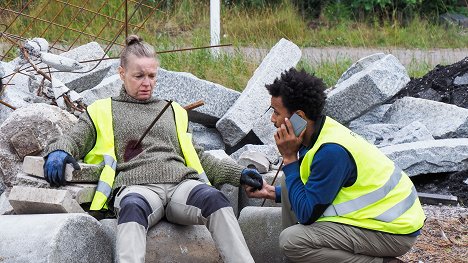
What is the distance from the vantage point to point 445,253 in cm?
596

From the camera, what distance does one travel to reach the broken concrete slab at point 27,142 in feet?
19.5

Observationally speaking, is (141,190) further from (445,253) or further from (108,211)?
(445,253)

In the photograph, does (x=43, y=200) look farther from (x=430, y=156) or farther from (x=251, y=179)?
(x=430, y=156)

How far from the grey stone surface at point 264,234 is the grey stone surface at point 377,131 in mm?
2188

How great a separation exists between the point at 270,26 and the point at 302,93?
884 centimetres

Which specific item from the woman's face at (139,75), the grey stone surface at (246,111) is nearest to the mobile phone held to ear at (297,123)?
the woman's face at (139,75)

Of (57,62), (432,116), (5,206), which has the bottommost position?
(432,116)

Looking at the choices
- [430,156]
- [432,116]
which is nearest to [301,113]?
[430,156]

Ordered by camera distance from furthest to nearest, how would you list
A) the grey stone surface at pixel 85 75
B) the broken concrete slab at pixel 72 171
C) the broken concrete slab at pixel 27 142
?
the grey stone surface at pixel 85 75
the broken concrete slab at pixel 27 142
the broken concrete slab at pixel 72 171

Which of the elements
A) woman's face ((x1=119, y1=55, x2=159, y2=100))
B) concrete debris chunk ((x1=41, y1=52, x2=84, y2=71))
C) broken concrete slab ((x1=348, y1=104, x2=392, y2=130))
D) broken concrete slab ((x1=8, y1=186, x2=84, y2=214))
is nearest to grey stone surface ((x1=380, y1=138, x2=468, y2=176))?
broken concrete slab ((x1=348, y1=104, x2=392, y2=130))

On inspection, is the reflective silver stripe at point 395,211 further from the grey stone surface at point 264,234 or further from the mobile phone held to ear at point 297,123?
the grey stone surface at point 264,234

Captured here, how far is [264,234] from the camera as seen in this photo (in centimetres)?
565

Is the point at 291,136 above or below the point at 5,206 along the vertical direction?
above

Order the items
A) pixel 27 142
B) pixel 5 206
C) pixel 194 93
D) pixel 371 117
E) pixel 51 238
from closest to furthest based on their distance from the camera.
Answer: pixel 51 238 → pixel 5 206 → pixel 27 142 → pixel 194 93 → pixel 371 117
